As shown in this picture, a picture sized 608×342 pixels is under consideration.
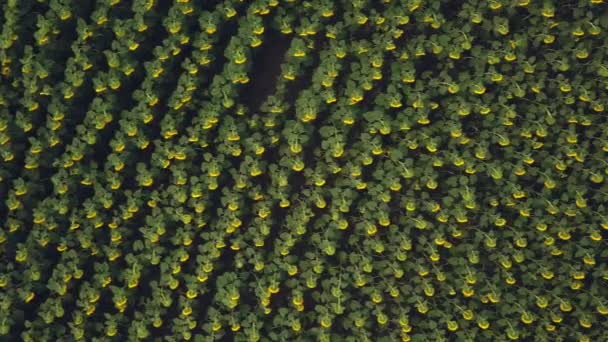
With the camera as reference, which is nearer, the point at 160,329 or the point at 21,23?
the point at 21,23

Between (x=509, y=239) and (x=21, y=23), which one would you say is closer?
(x=21, y=23)

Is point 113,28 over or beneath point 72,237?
over

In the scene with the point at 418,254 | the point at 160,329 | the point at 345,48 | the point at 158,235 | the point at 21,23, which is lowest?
the point at 160,329

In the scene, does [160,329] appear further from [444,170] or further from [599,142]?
[599,142]

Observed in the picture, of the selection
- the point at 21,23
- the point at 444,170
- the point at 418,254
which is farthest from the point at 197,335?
the point at 21,23

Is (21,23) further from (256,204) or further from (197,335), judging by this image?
(197,335)

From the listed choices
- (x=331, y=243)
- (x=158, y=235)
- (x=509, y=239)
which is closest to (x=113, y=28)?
(x=158, y=235)
